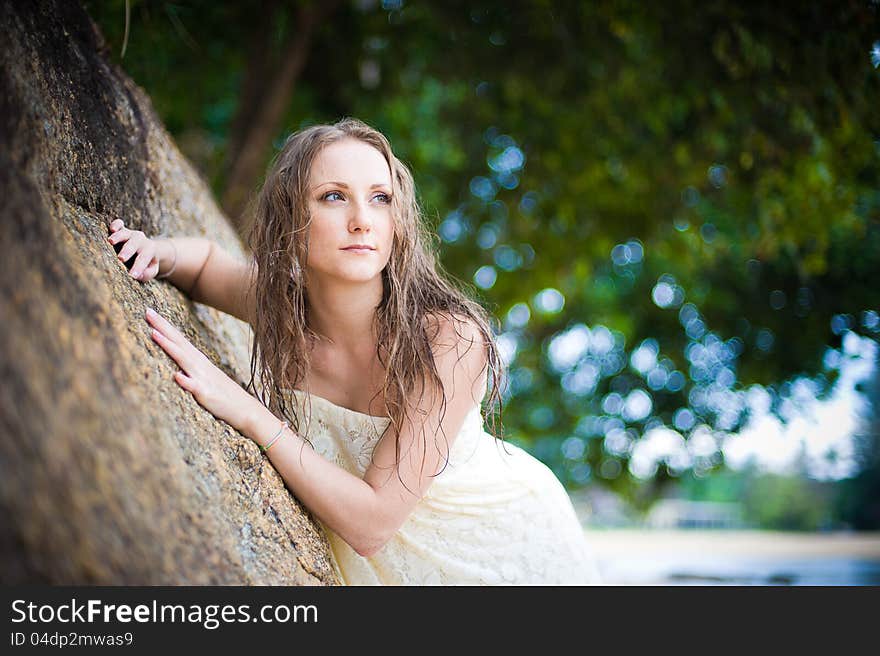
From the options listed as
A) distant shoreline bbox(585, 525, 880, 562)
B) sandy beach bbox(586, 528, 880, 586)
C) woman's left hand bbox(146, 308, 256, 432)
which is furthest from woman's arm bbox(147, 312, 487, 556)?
distant shoreline bbox(585, 525, 880, 562)

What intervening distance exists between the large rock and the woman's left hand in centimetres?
4

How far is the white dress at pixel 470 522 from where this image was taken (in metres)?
2.90

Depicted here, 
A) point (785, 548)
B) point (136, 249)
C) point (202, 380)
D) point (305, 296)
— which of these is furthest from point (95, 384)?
point (785, 548)

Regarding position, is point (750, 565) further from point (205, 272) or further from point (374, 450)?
point (205, 272)

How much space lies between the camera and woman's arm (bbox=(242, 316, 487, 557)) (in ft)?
8.12

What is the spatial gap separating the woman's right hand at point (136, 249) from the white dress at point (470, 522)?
675 mm

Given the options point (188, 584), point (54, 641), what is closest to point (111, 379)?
point (188, 584)

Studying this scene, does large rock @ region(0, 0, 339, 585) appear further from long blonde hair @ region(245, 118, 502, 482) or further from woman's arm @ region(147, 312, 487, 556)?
long blonde hair @ region(245, 118, 502, 482)

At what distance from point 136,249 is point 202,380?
59 centimetres

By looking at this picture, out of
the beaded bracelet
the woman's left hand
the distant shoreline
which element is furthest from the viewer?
the distant shoreline

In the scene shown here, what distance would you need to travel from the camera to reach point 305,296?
3029mm

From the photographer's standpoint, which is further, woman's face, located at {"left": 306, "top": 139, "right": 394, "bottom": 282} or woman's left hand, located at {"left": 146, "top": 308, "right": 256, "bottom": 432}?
woman's face, located at {"left": 306, "top": 139, "right": 394, "bottom": 282}

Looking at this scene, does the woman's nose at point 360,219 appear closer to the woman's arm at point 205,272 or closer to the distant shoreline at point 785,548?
the woman's arm at point 205,272

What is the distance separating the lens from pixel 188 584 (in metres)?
1.50
